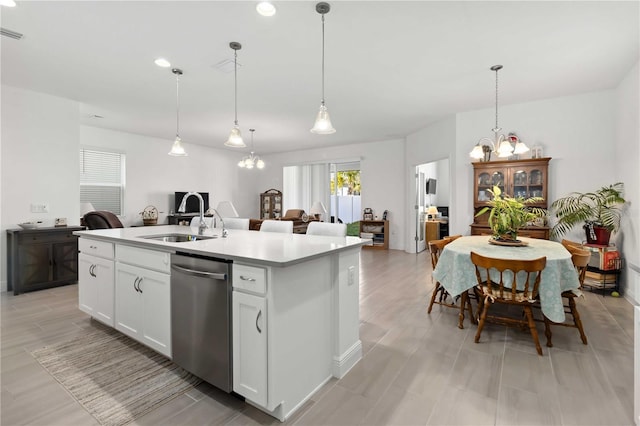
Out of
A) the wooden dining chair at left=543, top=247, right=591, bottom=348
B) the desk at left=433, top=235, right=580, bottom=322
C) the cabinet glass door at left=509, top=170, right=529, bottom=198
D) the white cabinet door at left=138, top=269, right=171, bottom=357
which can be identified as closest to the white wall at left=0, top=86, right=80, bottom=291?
the white cabinet door at left=138, top=269, right=171, bottom=357

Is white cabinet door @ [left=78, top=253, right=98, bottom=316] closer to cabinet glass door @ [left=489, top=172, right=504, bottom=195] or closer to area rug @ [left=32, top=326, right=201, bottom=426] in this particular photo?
area rug @ [left=32, top=326, right=201, bottom=426]

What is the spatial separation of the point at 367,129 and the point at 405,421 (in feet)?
18.1

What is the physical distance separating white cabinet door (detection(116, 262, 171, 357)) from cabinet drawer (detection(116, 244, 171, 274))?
0.04 metres

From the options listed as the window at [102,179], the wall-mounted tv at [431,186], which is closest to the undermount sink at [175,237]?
the window at [102,179]

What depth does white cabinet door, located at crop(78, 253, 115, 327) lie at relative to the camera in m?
2.66

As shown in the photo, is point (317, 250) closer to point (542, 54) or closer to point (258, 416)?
point (258, 416)

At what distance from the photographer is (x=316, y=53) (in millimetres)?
3090

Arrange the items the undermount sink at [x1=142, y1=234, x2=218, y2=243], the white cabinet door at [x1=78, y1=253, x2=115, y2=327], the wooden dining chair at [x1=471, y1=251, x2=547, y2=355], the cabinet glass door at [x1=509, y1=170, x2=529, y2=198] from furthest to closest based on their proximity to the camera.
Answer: the cabinet glass door at [x1=509, y1=170, x2=529, y2=198], the undermount sink at [x1=142, y1=234, x2=218, y2=243], the white cabinet door at [x1=78, y1=253, x2=115, y2=327], the wooden dining chair at [x1=471, y1=251, x2=547, y2=355]

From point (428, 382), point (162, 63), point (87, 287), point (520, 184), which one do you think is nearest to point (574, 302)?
point (428, 382)

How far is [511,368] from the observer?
2.19 metres

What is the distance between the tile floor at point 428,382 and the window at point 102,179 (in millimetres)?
3393

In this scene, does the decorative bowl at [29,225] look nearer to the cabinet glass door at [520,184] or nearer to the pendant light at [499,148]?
the pendant light at [499,148]

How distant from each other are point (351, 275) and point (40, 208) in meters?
4.63

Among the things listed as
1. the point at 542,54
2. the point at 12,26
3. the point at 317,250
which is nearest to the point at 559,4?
the point at 542,54
